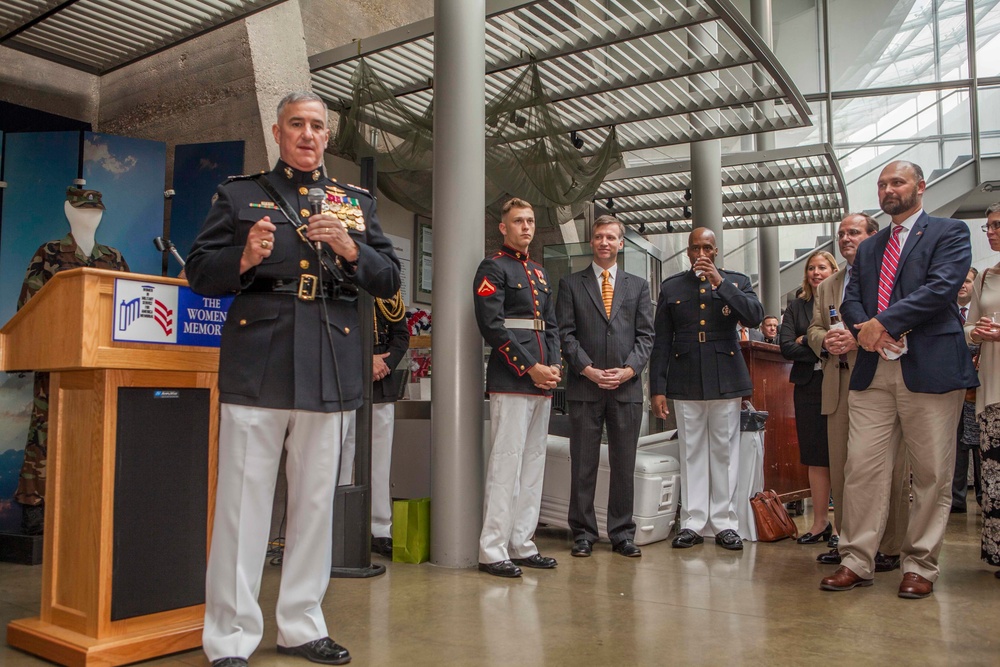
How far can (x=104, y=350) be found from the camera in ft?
8.91

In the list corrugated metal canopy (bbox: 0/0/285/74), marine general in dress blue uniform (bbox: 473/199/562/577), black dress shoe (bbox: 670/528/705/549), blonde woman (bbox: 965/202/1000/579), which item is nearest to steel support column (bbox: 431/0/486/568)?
marine general in dress blue uniform (bbox: 473/199/562/577)

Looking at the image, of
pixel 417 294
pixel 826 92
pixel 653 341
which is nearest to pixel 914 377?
pixel 653 341

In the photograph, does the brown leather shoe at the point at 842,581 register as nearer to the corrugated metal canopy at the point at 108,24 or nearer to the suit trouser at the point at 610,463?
the suit trouser at the point at 610,463

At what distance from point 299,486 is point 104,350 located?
0.78 metres

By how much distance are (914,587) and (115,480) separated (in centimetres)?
336

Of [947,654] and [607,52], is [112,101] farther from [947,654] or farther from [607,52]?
[947,654]

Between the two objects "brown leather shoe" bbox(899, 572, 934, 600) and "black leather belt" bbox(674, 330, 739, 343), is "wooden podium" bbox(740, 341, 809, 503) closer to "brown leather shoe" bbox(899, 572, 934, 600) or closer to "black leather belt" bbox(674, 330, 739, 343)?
"black leather belt" bbox(674, 330, 739, 343)

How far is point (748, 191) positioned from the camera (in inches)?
389

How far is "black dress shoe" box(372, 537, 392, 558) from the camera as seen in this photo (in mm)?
4883

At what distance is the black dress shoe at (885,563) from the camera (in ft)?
14.3

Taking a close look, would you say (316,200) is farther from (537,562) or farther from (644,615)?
(537,562)

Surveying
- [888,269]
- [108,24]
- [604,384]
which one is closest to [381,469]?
[604,384]

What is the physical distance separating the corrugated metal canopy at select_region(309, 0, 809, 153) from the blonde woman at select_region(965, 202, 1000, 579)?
227 centimetres

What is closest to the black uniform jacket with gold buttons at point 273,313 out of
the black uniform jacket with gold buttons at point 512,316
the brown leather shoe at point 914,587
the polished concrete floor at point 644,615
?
the polished concrete floor at point 644,615
